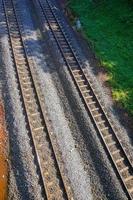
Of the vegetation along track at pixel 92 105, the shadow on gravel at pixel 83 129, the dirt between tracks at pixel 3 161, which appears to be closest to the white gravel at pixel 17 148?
the dirt between tracks at pixel 3 161

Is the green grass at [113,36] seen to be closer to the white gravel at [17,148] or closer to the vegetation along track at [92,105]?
the vegetation along track at [92,105]

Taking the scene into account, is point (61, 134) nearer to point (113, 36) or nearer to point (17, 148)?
point (17, 148)

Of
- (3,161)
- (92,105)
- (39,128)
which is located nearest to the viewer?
(3,161)

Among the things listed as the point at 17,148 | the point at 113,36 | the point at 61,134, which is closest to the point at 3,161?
the point at 17,148

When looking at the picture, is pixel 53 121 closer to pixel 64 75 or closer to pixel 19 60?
pixel 64 75

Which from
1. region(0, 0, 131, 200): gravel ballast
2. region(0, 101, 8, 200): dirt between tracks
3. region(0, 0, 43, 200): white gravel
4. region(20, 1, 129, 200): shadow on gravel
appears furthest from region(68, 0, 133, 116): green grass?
region(0, 101, 8, 200): dirt between tracks

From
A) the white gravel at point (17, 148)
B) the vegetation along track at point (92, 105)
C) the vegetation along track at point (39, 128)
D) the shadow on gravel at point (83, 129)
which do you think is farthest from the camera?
the vegetation along track at point (92, 105)
